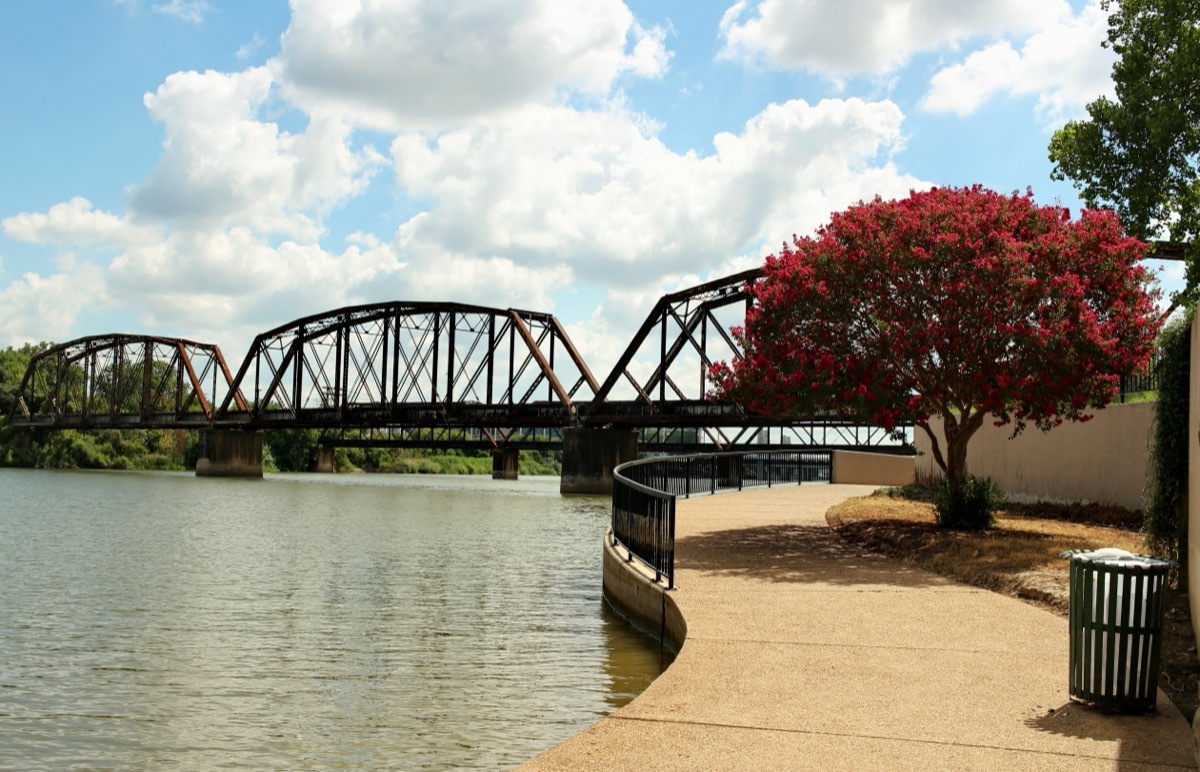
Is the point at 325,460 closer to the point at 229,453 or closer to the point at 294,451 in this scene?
the point at 294,451

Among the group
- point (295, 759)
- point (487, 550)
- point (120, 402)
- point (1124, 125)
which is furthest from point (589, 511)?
point (120, 402)

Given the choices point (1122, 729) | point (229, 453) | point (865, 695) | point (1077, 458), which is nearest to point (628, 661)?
point (865, 695)

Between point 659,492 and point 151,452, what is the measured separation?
125m

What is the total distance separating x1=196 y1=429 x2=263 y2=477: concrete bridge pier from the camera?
100875mm

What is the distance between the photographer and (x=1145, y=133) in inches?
1346

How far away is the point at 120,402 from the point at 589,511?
83325 millimetres

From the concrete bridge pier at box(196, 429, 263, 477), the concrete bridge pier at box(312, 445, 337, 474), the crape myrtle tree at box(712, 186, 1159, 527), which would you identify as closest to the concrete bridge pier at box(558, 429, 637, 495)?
the concrete bridge pier at box(196, 429, 263, 477)

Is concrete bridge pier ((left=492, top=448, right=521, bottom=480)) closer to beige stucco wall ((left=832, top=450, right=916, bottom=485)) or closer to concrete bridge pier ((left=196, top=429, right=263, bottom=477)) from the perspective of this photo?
concrete bridge pier ((left=196, top=429, right=263, bottom=477))

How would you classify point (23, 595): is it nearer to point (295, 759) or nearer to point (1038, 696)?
point (295, 759)

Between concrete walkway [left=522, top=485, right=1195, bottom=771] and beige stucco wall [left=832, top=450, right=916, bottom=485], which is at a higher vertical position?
beige stucco wall [left=832, top=450, right=916, bottom=485]

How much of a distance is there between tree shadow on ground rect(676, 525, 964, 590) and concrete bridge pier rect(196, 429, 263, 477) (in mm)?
87635

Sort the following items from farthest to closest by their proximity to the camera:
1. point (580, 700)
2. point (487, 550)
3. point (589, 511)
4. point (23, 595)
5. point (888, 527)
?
point (589, 511), point (487, 550), point (888, 527), point (23, 595), point (580, 700)

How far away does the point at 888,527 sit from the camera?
20625 millimetres

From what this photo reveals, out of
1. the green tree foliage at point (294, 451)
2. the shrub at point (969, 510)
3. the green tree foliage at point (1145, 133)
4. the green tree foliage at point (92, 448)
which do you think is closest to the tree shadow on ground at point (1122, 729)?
the shrub at point (969, 510)
